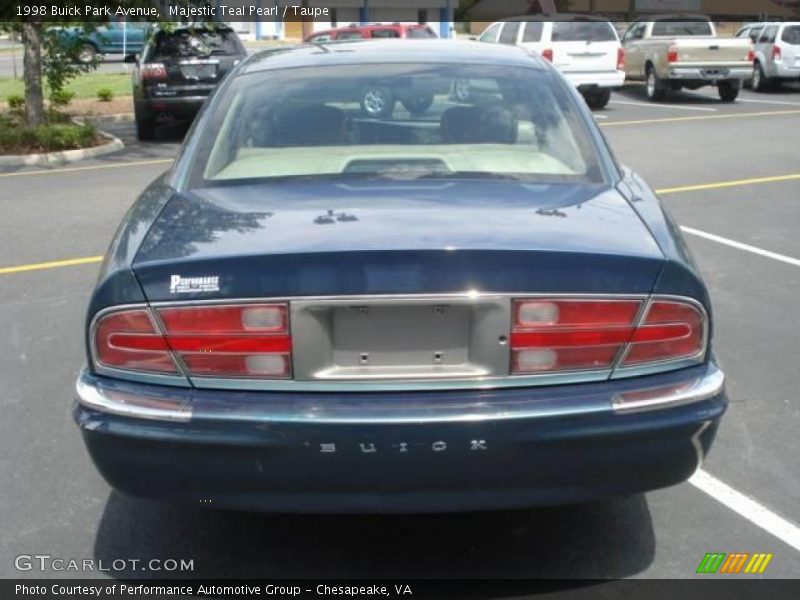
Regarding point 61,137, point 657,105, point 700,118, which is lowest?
point 657,105

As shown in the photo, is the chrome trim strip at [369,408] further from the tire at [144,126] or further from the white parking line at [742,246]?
the tire at [144,126]

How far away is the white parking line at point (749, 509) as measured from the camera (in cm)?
369

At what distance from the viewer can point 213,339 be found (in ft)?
9.90

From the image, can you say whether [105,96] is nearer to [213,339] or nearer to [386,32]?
[386,32]

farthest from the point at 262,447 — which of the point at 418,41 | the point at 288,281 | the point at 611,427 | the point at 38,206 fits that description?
the point at 38,206

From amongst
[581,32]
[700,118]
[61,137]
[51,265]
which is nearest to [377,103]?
[51,265]

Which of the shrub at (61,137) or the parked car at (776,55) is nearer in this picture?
the shrub at (61,137)

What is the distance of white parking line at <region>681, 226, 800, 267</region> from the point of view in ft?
25.2

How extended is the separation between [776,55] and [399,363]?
73.4 ft

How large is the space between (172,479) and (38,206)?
26.1 ft

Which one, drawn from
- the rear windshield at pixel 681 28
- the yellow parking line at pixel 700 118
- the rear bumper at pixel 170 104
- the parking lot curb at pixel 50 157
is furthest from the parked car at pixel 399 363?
the rear windshield at pixel 681 28

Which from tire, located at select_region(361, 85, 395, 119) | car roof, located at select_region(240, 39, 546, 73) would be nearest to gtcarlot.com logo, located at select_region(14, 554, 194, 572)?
tire, located at select_region(361, 85, 395, 119)

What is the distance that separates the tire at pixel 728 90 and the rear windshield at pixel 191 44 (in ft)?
34.4

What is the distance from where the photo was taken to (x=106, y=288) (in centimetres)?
311
